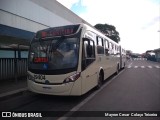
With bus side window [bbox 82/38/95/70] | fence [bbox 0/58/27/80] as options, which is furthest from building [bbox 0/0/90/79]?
bus side window [bbox 82/38/95/70]

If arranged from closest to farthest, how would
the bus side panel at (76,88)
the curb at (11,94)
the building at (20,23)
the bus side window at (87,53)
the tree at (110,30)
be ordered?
the bus side panel at (76,88)
the bus side window at (87,53)
the curb at (11,94)
the building at (20,23)
the tree at (110,30)

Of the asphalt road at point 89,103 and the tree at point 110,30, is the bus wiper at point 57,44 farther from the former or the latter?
the tree at point 110,30

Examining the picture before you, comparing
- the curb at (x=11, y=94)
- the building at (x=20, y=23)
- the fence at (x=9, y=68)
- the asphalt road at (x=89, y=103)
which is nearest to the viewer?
the asphalt road at (x=89, y=103)

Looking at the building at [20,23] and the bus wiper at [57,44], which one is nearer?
the bus wiper at [57,44]

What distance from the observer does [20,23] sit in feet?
54.9

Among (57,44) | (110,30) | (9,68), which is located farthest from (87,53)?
(110,30)

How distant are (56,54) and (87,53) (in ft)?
4.38

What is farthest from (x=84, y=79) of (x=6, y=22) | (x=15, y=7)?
(x=15, y=7)

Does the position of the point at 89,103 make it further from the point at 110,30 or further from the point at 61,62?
the point at 110,30

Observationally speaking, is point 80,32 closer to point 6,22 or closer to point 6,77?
point 6,77

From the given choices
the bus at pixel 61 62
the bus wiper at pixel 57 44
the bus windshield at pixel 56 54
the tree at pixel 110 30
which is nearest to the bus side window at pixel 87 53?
the bus at pixel 61 62

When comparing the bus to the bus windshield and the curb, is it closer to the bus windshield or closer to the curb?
the bus windshield

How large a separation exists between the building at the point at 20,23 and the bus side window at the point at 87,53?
4342mm

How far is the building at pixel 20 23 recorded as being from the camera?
1130 centimetres
